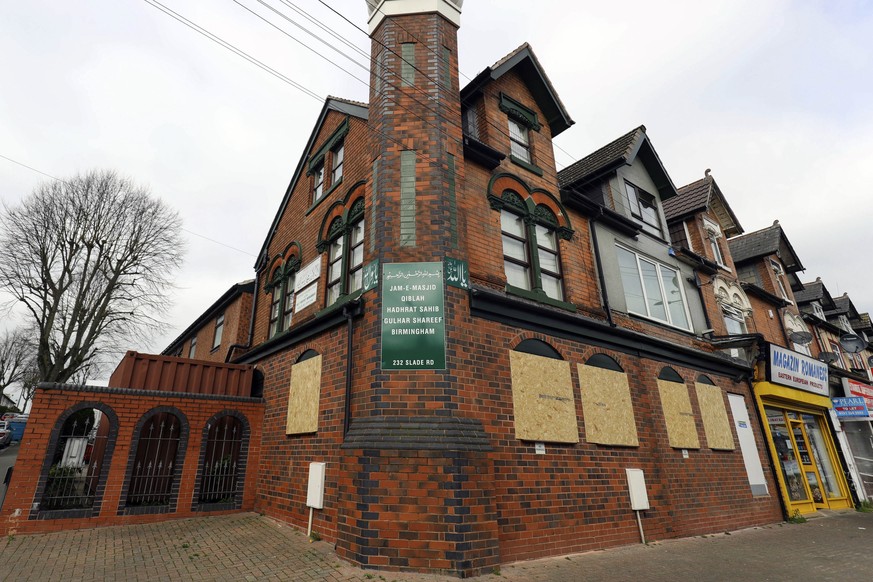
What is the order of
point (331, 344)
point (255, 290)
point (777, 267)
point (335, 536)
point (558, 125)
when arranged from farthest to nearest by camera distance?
point (777, 267)
point (255, 290)
point (558, 125)
point (331, 344)
point (335, 536)

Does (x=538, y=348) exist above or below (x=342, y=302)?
below

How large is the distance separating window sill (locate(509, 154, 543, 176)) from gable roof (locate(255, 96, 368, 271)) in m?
3.69

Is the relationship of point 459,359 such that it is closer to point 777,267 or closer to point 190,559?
point 190,559

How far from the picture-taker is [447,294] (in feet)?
23.0

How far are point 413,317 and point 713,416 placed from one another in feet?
31.1

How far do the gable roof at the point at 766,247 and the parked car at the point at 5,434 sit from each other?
48095 mm

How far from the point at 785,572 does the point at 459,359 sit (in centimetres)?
594

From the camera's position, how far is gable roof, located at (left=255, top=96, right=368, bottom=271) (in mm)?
10938

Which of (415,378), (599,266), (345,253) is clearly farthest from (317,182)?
(415,378)

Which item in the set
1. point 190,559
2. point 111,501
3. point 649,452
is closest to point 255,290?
point 111,501

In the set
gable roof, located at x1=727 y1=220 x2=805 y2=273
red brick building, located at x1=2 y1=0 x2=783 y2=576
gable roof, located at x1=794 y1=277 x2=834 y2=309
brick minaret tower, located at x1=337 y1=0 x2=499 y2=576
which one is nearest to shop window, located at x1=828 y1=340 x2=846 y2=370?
gable roof, located at x1=794 y1=277 x2=834 y2=309

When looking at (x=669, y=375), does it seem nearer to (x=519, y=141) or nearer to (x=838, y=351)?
(x=519, y=141)

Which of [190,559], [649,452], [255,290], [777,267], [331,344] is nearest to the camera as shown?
[190,559]

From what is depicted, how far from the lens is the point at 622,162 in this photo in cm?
1244
